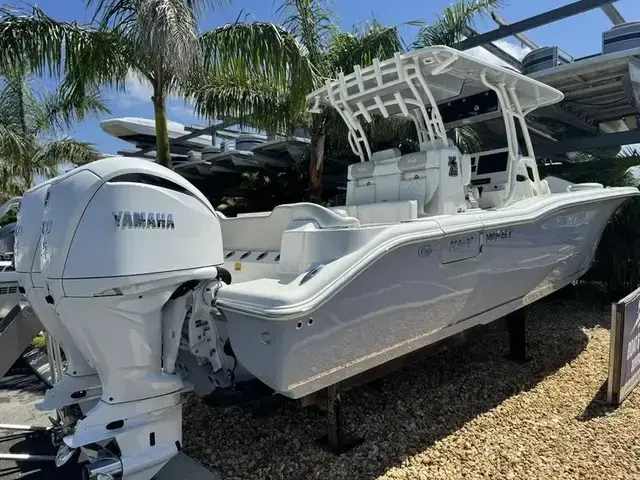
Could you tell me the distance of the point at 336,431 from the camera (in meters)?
2.96

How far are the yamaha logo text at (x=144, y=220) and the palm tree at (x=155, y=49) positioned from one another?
14.3 feet

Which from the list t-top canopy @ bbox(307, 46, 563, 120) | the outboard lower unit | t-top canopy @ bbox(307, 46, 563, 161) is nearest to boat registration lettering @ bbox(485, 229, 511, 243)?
t-top canopy @ bbox(307, 46, 563, 161)

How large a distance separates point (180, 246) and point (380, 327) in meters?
1.15

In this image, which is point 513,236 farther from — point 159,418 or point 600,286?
point 600,286

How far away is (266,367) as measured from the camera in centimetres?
225

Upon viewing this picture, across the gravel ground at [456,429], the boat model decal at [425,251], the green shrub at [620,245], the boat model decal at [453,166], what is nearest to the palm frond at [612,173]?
the green shrub at [620,245]

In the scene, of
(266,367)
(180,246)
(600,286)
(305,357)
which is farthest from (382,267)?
(600,286)

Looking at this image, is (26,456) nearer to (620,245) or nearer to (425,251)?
(425,251)

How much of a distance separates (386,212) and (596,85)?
679 cm

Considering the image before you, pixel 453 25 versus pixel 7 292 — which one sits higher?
pixel 453 25

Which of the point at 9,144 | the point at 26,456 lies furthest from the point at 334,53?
the point at 9,144

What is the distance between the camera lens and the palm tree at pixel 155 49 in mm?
5922

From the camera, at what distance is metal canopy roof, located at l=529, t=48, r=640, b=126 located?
24.2 ft

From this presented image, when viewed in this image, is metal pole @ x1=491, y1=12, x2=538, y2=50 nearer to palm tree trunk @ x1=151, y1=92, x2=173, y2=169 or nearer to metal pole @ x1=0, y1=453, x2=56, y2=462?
palm tree trunk @ x1=151, y1=92, x2=173, y2=169
